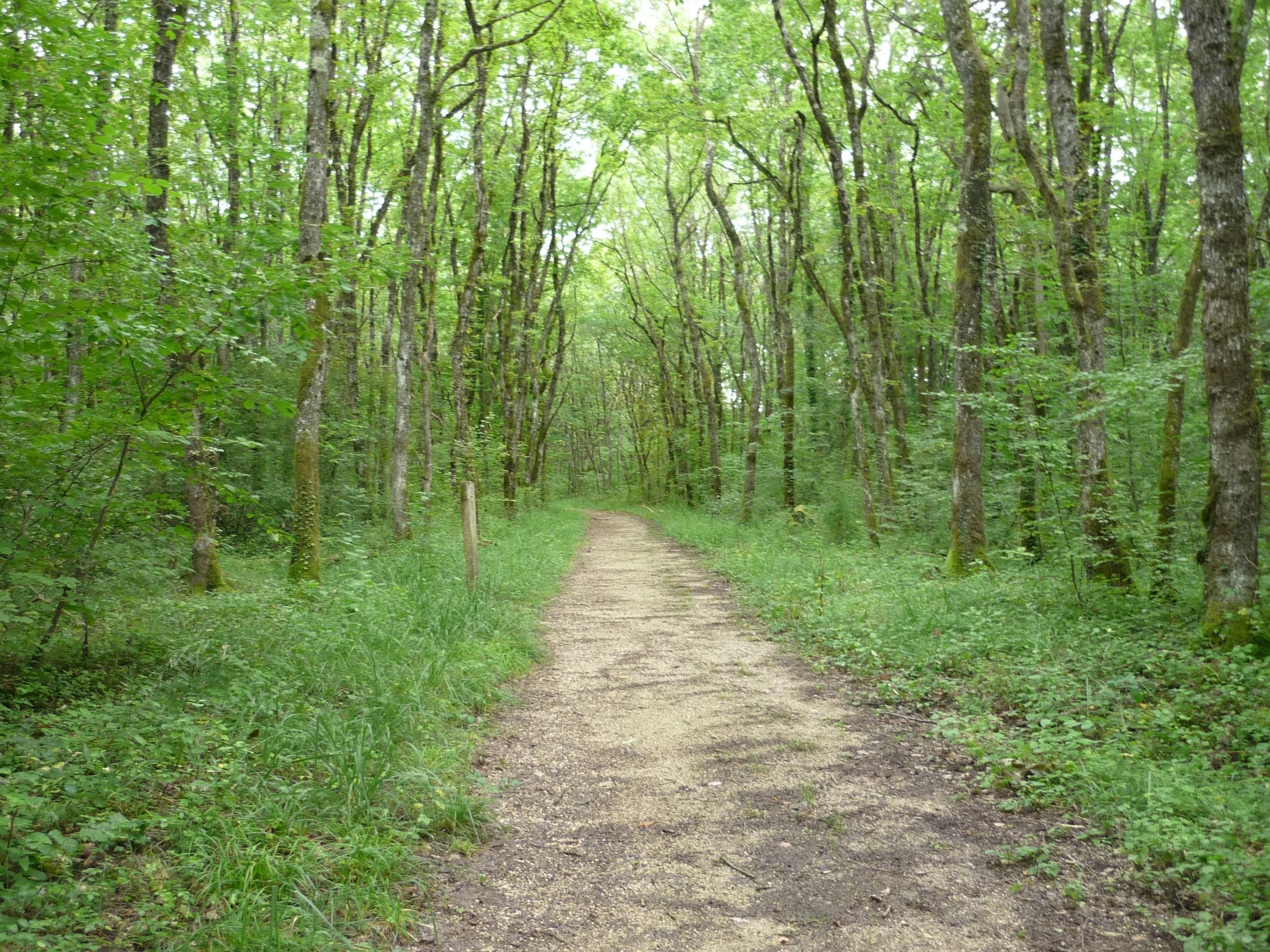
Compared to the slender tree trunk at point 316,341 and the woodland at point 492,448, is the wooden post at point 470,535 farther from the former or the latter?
the slender tree trunk at point 316,341

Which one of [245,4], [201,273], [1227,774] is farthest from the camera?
[245,4]

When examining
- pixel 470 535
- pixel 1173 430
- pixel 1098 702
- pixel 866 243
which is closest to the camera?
pixel 1098 702

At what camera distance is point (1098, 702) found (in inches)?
197

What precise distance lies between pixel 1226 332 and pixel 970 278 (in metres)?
4.42

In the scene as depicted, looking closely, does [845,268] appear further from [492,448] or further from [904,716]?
[904,716]

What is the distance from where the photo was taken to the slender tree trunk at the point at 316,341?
27.6 feet

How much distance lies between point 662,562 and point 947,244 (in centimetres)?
1570

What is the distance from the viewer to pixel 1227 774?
3.93 meters

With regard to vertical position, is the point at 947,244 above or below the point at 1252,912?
above

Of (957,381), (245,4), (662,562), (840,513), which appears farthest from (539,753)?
(245,4)

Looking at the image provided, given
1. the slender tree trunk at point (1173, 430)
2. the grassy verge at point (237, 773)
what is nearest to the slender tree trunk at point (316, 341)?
the grassy verge at point (237, 773)

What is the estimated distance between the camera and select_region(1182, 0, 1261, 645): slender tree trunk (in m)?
5.48

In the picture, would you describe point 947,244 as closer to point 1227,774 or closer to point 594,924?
point 1227,774

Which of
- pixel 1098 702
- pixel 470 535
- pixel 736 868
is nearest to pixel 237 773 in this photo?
pixel 736 868
